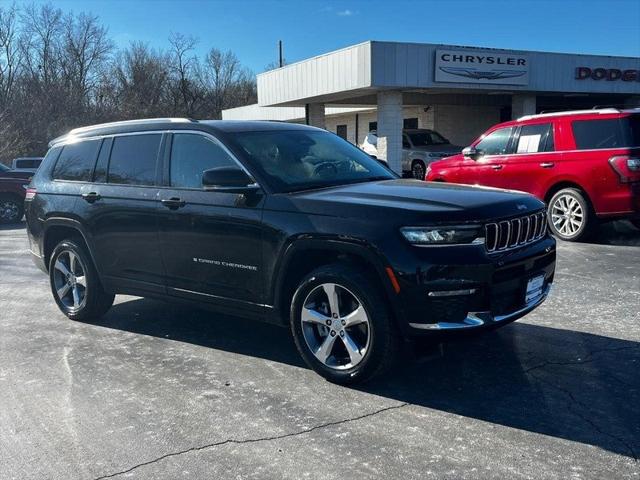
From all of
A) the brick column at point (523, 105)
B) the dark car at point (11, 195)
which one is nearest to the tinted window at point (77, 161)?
the dark car at point (11, 195)

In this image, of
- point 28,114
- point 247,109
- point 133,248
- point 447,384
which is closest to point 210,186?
point 133,248

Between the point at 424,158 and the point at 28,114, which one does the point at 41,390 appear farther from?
the point at 28,114

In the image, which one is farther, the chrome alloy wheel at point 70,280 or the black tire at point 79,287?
the chrome alloy wheel at point 70,280

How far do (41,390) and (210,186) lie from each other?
184 cm

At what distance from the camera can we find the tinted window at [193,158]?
15.8ft

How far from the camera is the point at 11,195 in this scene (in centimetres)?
1599

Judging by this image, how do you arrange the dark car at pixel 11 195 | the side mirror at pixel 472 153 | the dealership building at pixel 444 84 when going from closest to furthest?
the side mirror at pixel 472 153 → the dark car at pixel 11 195 → the dealership building at pixel 444 84

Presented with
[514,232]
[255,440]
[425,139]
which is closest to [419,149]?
[425,139]

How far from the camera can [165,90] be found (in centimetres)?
5916

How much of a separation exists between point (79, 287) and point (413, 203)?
3.64m

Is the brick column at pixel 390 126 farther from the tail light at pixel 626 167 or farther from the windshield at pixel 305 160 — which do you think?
the windshield at pixel 305 160

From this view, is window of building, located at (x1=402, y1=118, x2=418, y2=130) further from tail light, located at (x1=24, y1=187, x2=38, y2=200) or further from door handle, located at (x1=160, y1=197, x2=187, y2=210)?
door handle, located at (x1=160, y1=197, x2=187, y2=210)

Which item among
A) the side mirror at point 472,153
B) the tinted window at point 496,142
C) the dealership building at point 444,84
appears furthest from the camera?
the dealership building at point 444,84

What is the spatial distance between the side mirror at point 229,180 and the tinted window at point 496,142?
7.03 metres
